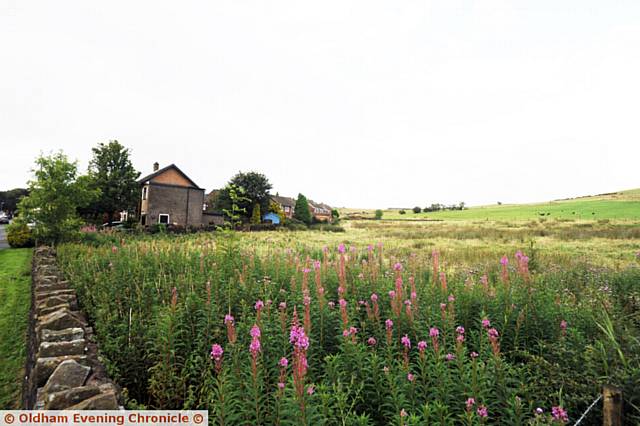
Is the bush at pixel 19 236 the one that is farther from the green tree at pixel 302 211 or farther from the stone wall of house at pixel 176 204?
the green tree at pixel 302 211

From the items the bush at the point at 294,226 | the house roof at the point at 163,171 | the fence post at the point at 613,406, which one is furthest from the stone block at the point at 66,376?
the bush at the point at 294,226

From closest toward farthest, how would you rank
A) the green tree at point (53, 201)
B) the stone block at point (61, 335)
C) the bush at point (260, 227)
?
the stone block at point (61, 335) → the green tree at point (53, 201) → the bush at point (260, 227)

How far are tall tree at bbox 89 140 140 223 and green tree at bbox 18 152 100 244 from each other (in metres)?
18.9

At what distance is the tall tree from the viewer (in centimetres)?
3291

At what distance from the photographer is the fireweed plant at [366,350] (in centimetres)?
202

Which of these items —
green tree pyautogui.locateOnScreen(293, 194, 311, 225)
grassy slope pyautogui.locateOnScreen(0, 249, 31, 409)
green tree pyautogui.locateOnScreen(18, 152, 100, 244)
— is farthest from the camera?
green tree pyautogui.locateOnScreen(293, 194, 311, 225)

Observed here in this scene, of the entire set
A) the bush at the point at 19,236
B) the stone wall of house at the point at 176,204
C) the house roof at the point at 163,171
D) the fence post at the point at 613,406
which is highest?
the house roof at the point at 163,171

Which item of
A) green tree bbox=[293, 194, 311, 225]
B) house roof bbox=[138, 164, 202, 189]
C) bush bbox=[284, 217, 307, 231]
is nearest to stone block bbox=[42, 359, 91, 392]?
house roof bbox=[138, 164, 202, 189]

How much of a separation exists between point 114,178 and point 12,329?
33366 millimetres

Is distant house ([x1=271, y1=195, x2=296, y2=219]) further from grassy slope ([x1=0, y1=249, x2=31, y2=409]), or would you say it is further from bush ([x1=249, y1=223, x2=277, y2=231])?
grassy slope ([x1=0, y1=249, x2=31, y2=409])

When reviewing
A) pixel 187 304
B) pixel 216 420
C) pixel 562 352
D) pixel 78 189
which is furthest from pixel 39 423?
pixel 78 189

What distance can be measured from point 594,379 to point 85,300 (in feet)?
20.8

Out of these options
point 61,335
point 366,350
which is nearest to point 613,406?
point 366,350

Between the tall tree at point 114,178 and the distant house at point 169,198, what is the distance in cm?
144
